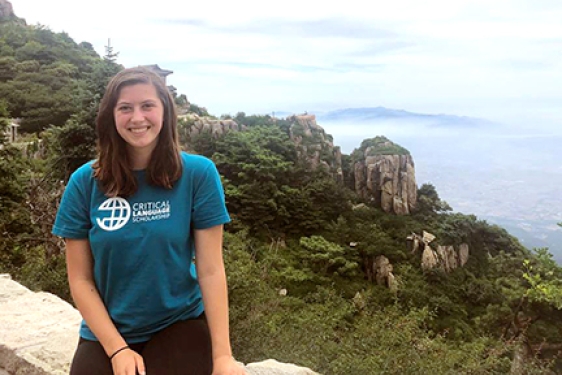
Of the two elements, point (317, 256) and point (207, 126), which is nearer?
point (317, 256)

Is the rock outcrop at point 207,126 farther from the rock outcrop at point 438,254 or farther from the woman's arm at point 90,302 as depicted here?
the woman's arm at point 90,302

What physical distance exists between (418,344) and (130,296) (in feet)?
12.8

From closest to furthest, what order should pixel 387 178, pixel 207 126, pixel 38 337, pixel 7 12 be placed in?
pixel 38 337, pixel 207 126, pixel 387 178, pixel 7 12

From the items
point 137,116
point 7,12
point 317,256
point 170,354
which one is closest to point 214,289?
point 170,354

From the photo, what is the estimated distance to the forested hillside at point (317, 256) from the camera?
4.47m

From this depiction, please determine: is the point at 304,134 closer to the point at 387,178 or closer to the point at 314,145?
the point at 314,145

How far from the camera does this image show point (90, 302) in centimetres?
124

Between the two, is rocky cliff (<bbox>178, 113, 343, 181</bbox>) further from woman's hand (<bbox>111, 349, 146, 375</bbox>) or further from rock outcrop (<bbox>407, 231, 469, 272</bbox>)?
woman's hand (<bbox>111, 349, 146, 375</bbox>)

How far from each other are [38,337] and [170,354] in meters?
0.89

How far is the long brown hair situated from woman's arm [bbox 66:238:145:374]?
159mm

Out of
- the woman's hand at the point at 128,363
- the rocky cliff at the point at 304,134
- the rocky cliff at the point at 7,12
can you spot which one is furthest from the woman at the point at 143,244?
the rocky cliff at the point at 7,12

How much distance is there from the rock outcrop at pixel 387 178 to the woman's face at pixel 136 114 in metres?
15.6

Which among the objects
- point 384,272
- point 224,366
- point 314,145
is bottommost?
point 384,272

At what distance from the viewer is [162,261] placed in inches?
47.5
